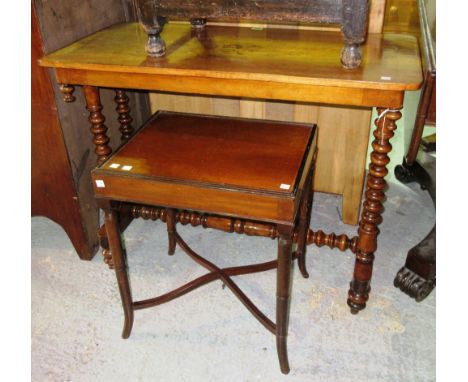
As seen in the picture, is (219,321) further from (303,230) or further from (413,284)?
(413,284)

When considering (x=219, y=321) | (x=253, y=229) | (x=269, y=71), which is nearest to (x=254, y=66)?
(x=269, y=71)

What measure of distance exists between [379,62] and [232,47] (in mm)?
438

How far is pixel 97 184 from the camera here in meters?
1.28

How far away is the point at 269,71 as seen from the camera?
121 cm

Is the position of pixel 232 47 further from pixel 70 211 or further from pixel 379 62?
pixel 70 211

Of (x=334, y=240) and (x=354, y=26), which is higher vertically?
(x=354, y=26)

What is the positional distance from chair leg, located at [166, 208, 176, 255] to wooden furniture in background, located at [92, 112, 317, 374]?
346mm

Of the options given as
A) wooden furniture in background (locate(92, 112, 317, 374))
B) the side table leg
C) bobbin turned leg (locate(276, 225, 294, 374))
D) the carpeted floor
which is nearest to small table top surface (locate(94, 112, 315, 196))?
wooden furniture in background (locate(92, 112, 317, 374))

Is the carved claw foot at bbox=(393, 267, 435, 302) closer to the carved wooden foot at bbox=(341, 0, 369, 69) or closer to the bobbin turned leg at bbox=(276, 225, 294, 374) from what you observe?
the bobbin turned leg at bbox=(276, 225, 294, 374)

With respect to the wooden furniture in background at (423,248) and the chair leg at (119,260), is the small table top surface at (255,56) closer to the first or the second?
the wooden furniture in background at (423,248)

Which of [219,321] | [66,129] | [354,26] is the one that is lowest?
[219,321]

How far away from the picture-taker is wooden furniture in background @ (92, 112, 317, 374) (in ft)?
3.86

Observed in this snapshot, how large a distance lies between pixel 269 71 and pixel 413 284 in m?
0.94

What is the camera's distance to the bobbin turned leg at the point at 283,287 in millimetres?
1197
